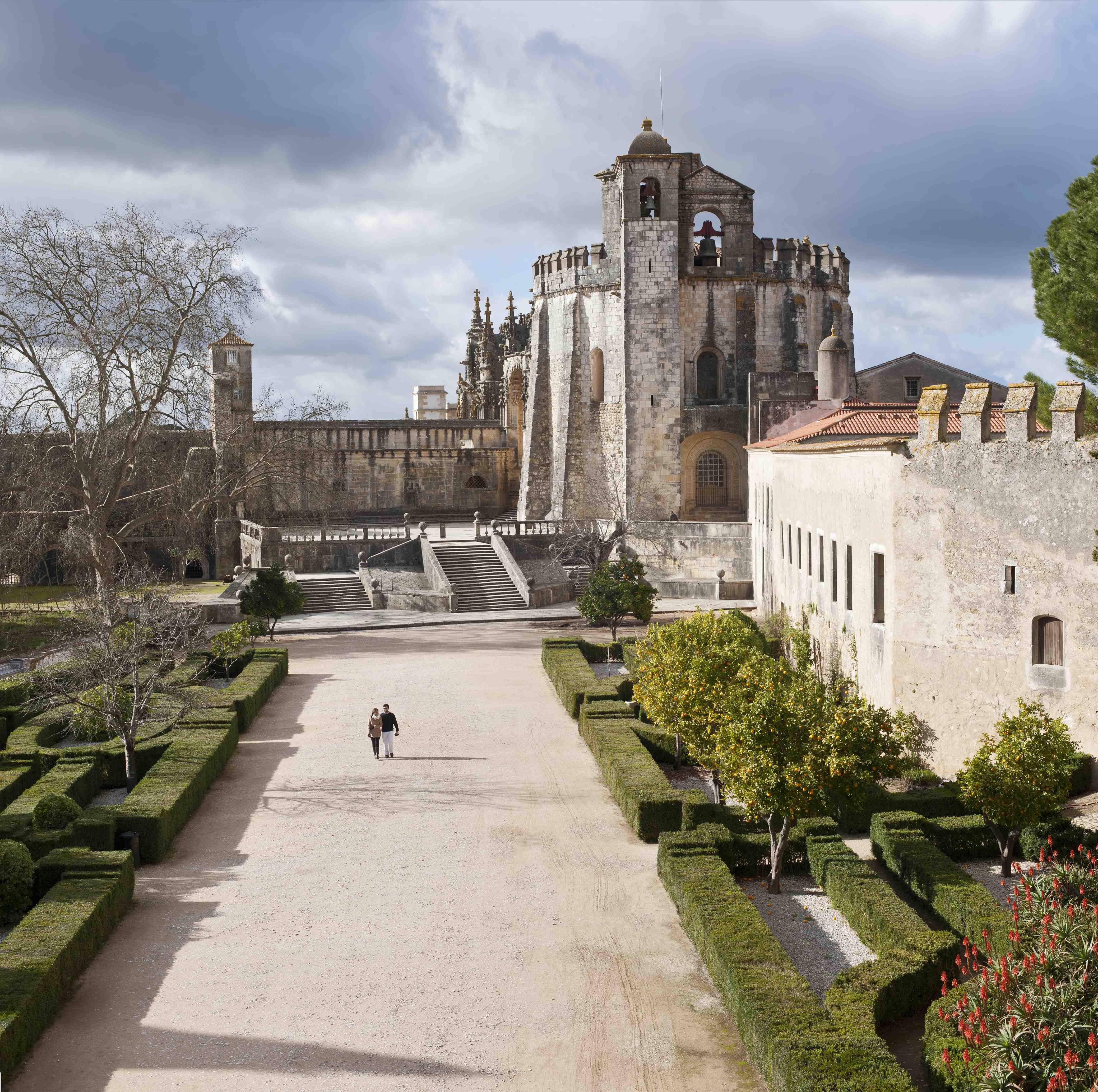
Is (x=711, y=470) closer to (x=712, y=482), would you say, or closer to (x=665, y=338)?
(x=712, y=482)

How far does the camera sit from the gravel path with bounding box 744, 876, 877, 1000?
12336 mm

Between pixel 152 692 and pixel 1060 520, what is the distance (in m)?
14.6

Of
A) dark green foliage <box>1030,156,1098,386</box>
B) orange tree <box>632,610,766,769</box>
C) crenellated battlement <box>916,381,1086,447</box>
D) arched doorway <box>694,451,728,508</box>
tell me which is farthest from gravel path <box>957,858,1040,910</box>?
arched doorway <box>694,451,728,508</box>

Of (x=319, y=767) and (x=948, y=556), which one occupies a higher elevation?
(x=948, y=556)

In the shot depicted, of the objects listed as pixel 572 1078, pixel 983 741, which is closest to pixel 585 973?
pixel 572 1078

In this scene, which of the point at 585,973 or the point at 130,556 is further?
the point at 130,556

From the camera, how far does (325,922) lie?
44.2 feet

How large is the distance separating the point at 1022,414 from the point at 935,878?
307 inches

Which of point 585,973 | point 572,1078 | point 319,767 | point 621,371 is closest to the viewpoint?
point 572,1078

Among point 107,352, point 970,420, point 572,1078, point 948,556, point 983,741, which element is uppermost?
point 107,352

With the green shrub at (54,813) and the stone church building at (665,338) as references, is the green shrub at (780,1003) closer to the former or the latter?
the green shrub at (54,813)

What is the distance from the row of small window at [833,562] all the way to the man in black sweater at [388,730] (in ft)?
28.6

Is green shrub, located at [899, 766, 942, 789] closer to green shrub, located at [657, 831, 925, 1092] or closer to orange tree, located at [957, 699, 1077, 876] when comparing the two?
orange tree, located at [957, 699, 1077, 876]

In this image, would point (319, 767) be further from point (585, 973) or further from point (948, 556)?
point (948, 556)
